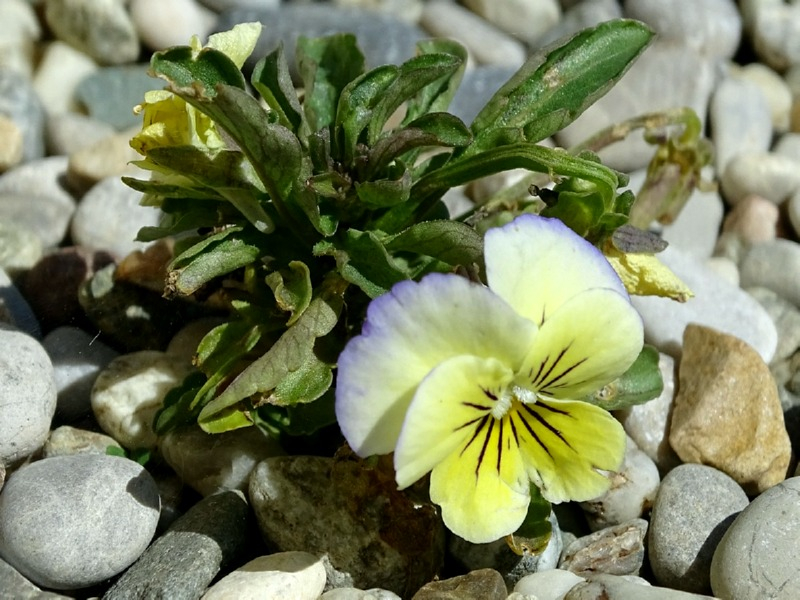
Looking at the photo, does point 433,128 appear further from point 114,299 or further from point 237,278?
point 114,299

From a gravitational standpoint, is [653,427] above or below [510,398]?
below

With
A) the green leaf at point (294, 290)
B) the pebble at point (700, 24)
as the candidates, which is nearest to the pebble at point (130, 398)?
the green leaf at point (294, 290)

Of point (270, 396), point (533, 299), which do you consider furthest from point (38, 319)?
point (533, 299)

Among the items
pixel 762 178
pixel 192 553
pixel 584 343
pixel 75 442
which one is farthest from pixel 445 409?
pixel 762 178

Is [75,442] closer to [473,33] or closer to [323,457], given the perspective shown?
[323,457]

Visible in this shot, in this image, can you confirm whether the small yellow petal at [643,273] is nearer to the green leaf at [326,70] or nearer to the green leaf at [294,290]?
the green leaf at [294,290]

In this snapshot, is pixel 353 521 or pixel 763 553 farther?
pixel 353 521
